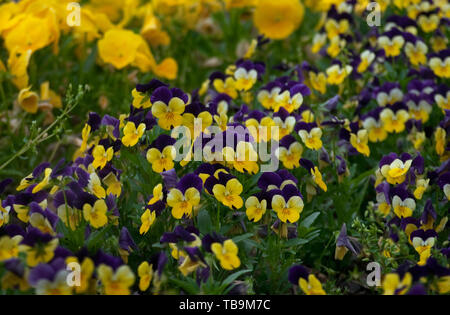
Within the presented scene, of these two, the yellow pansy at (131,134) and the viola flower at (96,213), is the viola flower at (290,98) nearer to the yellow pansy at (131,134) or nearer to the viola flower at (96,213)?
the yellow pansy at (131,134)

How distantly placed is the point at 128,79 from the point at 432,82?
4.80 feet

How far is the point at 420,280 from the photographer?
160cm

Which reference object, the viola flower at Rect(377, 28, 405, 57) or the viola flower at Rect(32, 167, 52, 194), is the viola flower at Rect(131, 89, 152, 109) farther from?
the viola flower at Rect(377, 28, 405, 57)

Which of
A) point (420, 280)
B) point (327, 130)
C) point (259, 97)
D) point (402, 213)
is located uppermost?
point (259, 97)

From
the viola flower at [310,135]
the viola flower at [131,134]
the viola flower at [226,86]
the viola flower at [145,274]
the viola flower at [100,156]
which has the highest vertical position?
the viola flower at [226,86]

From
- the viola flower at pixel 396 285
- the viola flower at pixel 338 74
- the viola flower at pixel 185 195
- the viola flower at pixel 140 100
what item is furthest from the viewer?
the viola flower at pixel 338 74

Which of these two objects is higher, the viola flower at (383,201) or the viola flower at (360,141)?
the viola flower at (360,141)

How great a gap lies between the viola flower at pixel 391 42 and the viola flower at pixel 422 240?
122cm

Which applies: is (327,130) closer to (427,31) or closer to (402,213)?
(402,213)

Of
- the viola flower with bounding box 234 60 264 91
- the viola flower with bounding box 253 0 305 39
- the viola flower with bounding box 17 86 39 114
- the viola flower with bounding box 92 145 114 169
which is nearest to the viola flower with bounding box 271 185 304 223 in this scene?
the viola flower with bounding box 92 145 114 169

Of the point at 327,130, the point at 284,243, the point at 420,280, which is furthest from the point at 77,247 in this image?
the point at 327,130

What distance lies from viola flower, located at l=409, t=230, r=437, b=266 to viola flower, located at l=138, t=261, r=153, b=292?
774 millimetres

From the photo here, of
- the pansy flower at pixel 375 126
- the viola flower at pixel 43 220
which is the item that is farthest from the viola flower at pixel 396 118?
the viola flower at pixel 43 220

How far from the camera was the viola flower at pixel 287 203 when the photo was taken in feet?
6.14
